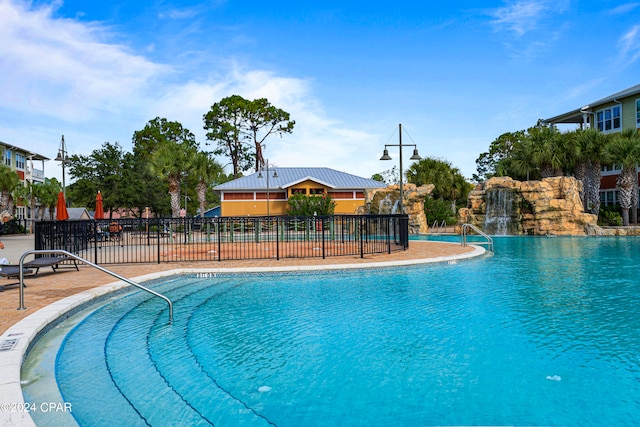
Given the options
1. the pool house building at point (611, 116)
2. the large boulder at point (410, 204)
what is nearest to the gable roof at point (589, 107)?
the pool house building at point (611, 116)

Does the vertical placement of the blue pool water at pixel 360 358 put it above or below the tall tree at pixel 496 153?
below

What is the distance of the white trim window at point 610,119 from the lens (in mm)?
39594

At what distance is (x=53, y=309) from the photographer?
7.48 m

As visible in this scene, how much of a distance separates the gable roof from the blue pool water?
34743 millimetres

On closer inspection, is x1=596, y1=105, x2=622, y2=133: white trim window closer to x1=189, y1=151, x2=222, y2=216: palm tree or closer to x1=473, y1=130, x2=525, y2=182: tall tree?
x1=473, y1=130, x2=525, y2=182: tall tree

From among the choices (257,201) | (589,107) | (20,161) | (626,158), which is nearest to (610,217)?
(626,158)

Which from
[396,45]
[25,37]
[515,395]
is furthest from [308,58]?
[515,395]

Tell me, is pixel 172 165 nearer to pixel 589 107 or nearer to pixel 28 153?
pixel 28 153

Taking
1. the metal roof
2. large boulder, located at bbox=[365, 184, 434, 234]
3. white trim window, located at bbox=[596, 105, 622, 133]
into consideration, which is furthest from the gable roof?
the metal roof

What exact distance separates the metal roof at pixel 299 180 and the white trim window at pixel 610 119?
21318 mm

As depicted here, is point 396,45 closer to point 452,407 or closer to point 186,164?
point 452,407

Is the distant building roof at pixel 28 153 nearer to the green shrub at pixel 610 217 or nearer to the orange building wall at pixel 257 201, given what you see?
the orange building wall at pixel 257 201

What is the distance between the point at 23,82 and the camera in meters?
17.2

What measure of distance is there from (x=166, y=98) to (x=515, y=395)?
28.5m
